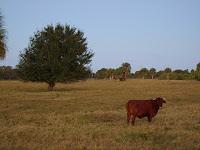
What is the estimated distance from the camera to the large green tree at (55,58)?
53719 mm

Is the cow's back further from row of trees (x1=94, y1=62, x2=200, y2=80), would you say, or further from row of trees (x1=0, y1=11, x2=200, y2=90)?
row of trees (x1=94, y1=62, x2=200, y2=80)

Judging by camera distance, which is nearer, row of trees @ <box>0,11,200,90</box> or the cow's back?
the cow's back

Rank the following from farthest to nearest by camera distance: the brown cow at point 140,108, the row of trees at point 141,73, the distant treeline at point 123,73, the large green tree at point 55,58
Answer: the distant treeline at point 123,73
the row of trees at point 141,73
the large green tree at point 55,58
the brown cow at point 140,108

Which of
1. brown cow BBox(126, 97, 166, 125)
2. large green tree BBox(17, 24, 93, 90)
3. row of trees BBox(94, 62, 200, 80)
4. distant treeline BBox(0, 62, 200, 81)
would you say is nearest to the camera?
brown cow BBox(126, 97, 166, 125)

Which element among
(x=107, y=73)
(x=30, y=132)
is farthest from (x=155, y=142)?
(x=107, y=73)

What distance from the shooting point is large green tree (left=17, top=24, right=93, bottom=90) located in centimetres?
5372

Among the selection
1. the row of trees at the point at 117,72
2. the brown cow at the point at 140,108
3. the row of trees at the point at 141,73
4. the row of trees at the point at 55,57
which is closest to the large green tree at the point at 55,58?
the row of trees at the point at 55,57

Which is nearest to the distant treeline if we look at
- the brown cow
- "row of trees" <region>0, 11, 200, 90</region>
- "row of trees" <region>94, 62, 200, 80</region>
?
"row of trees" <region>94, 62, 200, 80</region>

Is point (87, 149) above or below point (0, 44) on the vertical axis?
below

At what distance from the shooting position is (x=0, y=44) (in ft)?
133

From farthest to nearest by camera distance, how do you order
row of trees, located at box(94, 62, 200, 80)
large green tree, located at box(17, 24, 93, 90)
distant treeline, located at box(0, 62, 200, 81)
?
1. distant treeline, located at box(0, 62, 200, 81)
2. row of trees, located at box(94, 62, 200, 80)
3. large green tree, located at box(17, 24, 93, 90)

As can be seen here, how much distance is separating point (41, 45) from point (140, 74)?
→ 4710 inches

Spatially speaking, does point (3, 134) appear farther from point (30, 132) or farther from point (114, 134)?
point (114, 134)

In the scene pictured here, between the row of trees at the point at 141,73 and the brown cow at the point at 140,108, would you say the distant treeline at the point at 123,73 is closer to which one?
the row of trees at the point at 141,73
